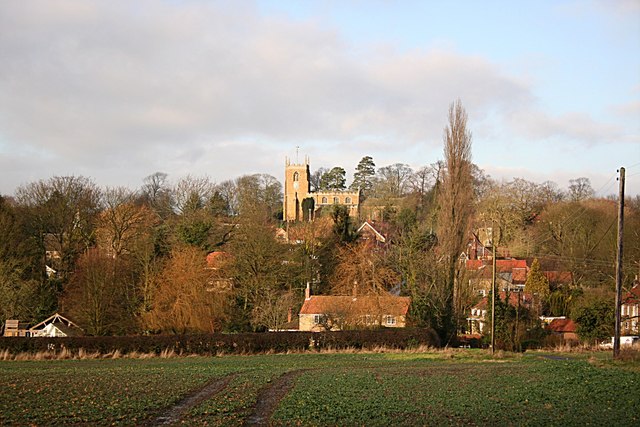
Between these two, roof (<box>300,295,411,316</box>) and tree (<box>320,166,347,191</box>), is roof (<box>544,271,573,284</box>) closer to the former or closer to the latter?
roof (<box>300,295,411,316</box>)

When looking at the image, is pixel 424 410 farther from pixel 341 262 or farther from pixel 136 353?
pixel 341 262

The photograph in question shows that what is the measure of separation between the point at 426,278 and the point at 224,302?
A: 1369 cm

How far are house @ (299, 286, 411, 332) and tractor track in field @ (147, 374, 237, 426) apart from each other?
2173 cm

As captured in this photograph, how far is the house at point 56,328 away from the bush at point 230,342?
854 centimetres

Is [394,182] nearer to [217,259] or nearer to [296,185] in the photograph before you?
[296,185]

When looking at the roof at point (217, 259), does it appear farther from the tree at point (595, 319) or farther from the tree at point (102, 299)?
the tree at point (595, 319)

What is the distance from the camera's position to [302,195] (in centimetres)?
12356

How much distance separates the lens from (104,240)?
189ft

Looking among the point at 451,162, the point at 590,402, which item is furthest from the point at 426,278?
the point at 590,402

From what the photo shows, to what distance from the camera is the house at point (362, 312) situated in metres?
44.7

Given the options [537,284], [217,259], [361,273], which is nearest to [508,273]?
[537,284]

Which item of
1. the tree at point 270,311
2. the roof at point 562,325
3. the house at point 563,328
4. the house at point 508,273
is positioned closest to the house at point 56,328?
the tree at point 270,311

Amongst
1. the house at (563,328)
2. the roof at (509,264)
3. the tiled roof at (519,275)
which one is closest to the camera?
the house at (563,328)

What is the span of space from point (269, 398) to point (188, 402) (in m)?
2.15
